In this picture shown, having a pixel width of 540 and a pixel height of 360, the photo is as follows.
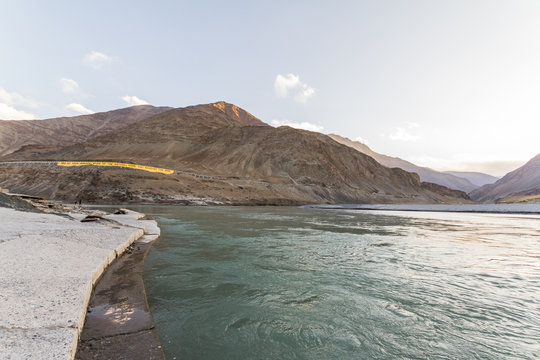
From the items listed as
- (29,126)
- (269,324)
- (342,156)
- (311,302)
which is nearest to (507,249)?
(311,302)

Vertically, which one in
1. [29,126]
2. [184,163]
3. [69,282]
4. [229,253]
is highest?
[29,126]

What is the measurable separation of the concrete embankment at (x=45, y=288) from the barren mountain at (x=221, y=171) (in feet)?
159

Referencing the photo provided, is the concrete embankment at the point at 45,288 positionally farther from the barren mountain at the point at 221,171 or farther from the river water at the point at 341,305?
the barren mountain at the point at 221,171

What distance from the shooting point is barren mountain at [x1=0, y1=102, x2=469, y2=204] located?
5644 centimetres

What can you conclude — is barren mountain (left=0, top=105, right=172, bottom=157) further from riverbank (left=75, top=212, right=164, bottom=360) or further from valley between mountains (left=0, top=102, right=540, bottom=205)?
riverbank (left=75, top=212, right=164, bottom=360)

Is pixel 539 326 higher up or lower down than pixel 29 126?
lower down

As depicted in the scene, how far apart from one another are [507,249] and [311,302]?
12.7 meters

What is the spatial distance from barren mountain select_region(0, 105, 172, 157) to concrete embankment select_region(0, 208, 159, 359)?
5242 inches

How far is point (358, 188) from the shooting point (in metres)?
94.2

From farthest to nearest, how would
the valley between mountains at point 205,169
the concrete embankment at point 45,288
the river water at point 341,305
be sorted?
the valley between mountains at point 205,169, the river water at point 341,305, the concrete embankment at point 45,288

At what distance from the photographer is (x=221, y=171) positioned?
8775cm

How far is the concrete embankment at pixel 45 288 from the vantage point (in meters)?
2.66

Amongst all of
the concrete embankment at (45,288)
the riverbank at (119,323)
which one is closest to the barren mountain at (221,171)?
the concrete embankment at (45,288)

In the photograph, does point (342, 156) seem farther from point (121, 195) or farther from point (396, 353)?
point (396, 353)
